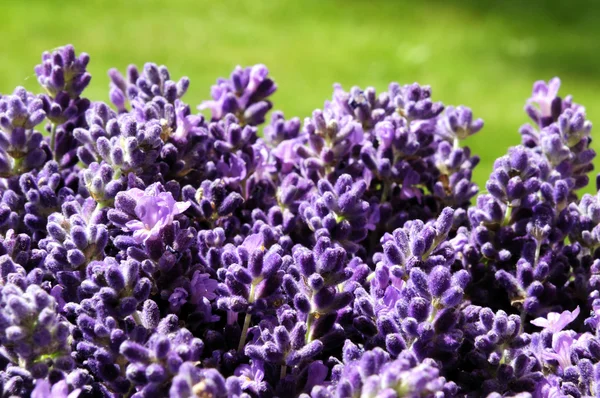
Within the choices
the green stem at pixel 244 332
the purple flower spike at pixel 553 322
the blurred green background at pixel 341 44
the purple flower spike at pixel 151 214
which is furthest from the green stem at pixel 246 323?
the blurred green background at pixel 341 44

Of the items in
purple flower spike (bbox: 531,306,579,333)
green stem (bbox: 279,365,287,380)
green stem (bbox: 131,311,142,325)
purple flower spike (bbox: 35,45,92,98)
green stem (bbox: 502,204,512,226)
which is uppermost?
purple flower spike (bbox: 35,45,92,98)

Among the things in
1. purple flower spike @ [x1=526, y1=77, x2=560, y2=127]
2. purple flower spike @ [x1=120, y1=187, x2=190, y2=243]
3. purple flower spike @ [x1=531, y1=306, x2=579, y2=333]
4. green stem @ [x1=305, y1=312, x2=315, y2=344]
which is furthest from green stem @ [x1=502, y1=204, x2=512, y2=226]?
purple flower spike @ [x1=120, y1=187, x2=190, y2=243]

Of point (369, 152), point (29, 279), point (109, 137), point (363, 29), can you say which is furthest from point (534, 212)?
point (363, 29)

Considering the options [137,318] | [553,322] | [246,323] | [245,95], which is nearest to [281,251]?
[246,323]

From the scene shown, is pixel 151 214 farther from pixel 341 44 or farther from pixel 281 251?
pixel 341 44

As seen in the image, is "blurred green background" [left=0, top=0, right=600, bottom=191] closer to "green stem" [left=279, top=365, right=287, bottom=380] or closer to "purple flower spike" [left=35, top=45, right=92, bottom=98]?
"purple flower spike" [left=35, top=45, right=92, bottom=98]
